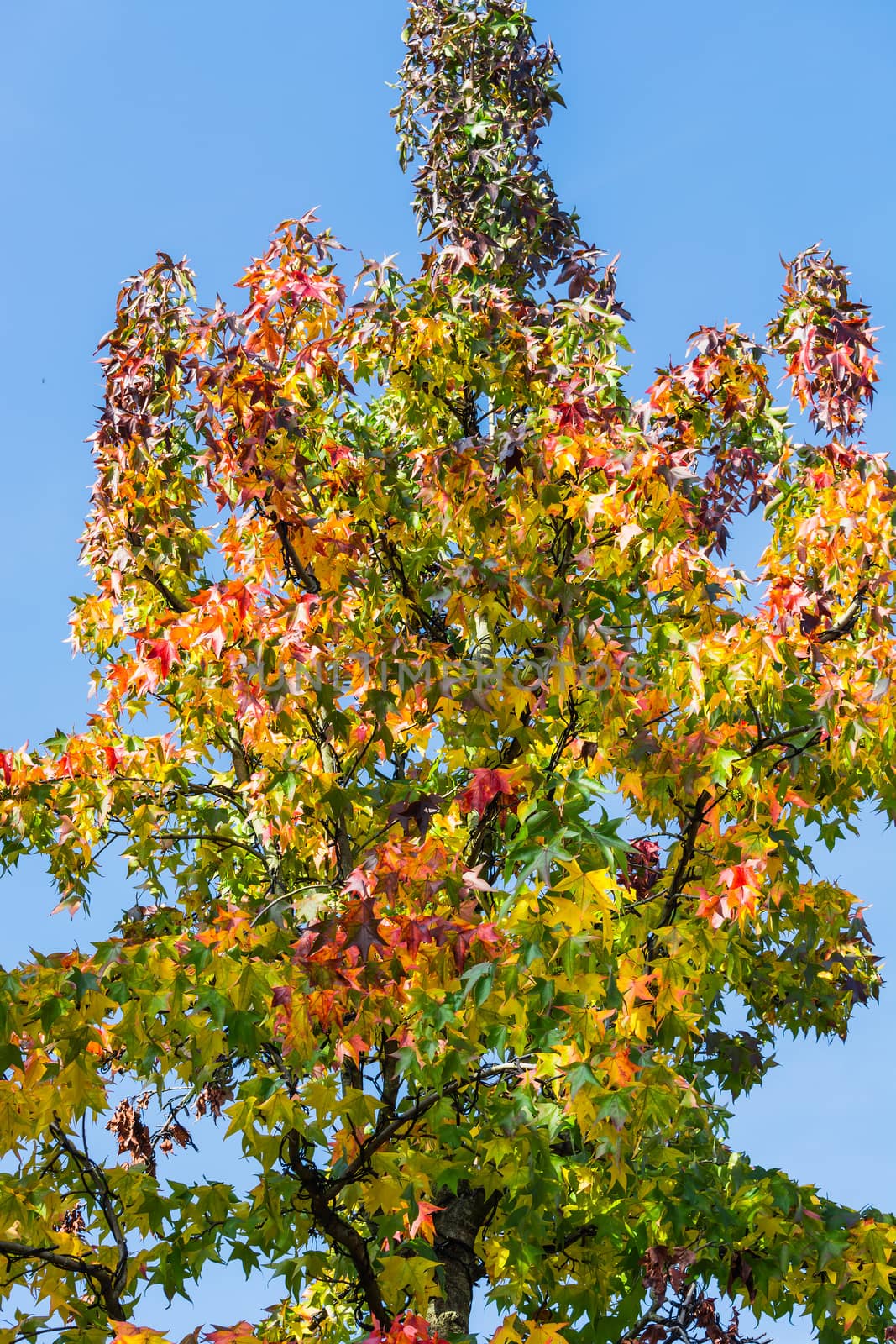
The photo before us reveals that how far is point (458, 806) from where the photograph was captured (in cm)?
857

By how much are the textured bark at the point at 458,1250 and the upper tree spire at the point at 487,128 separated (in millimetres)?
7754

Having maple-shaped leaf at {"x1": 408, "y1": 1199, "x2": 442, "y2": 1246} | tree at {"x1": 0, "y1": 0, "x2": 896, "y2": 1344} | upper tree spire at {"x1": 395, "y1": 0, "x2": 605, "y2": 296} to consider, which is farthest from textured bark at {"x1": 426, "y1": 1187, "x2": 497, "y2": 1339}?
upper tree spire at {"x1": 395, "y1": 0, "x2": 605, "y2": 296}

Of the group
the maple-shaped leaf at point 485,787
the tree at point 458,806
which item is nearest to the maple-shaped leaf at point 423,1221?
the tree at point 458,806

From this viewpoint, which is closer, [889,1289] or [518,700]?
[889,1289]

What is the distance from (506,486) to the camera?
26.0ft

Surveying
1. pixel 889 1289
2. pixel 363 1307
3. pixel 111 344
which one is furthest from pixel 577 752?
pixel 111 344

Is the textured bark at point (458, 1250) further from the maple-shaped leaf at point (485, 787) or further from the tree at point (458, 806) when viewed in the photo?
the maple-shaped leaf at point (485, 787)

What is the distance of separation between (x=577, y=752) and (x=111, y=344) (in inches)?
185

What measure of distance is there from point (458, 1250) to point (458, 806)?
9.34 feet

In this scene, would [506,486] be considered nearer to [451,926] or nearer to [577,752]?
[577,752]

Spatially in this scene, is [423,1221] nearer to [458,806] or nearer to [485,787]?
[485,787]

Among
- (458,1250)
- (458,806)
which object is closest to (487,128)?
(458,806)

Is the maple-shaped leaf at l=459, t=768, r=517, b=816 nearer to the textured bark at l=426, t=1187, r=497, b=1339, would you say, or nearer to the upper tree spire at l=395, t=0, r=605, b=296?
the textured bark at l=426, t=1187, r=497, b=1339

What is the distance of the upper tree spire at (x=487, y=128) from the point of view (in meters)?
11.6
